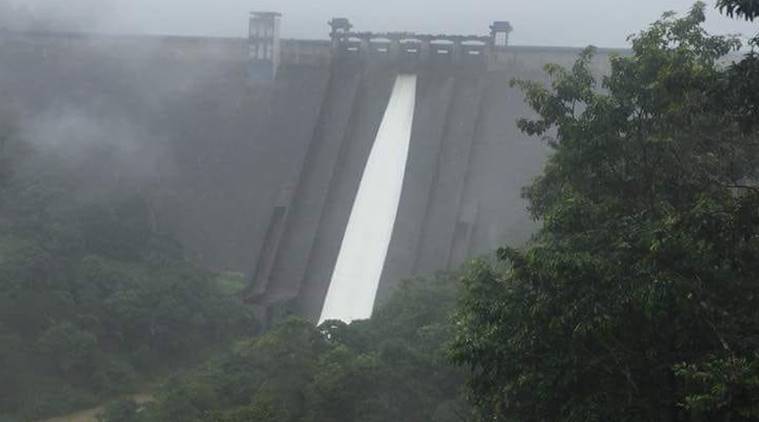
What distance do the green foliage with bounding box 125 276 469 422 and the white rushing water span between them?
17.3ft

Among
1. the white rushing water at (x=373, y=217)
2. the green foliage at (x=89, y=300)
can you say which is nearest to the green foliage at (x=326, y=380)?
the green foliage at (x=89, y=300)

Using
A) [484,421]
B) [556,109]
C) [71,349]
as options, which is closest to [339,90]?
[71,349]

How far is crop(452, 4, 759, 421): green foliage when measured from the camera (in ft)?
21.4

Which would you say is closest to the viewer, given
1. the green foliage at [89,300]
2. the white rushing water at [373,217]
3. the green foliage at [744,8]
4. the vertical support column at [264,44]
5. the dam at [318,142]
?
the green foliage at [744,8]

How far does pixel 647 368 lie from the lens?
22.9 ft

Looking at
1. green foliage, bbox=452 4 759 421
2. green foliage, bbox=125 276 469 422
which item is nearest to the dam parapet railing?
green foliage, bbox=125 276 469 422

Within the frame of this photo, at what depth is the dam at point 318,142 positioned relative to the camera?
22812 mm

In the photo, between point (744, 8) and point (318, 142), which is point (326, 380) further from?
point (318, 142)

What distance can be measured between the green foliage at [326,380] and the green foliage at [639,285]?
425 centimetres

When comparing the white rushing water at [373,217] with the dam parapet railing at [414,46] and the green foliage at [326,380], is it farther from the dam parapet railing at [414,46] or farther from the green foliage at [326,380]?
the green foliage at [326,380]

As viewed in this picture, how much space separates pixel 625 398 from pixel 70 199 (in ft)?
60.1

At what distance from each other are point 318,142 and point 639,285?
19232 millimetres

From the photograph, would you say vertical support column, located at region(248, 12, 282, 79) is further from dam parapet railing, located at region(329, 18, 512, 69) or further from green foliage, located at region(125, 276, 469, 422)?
green foliage, located at region(125, 276, 469, 422)

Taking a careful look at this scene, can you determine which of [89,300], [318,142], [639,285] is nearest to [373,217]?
[318,142]
